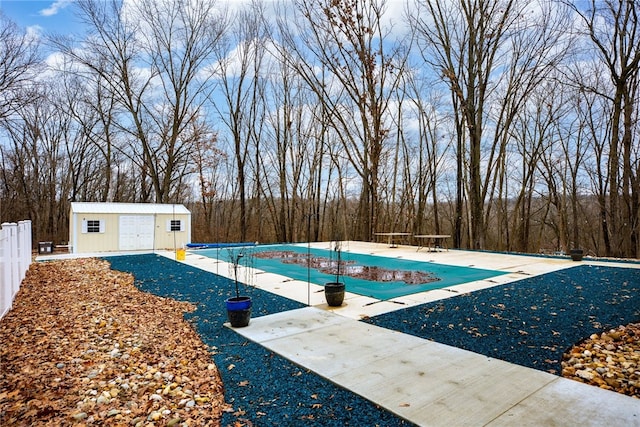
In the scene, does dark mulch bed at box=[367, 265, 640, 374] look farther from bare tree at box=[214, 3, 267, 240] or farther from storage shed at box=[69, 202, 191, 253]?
bare tree at box=[214, 3, 267, 240]

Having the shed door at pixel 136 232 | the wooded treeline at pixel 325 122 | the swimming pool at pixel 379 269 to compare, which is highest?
the wooded treeline at pixel 325 122

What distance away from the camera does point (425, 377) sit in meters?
2.89

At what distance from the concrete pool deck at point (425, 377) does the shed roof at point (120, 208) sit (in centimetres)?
1004

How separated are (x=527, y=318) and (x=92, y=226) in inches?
498

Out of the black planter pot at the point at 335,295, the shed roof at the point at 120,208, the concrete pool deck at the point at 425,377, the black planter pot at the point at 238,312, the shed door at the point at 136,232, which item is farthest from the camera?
the shed door at the point at 136,232

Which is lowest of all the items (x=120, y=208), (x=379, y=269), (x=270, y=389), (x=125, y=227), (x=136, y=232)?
(x=270, y=389)

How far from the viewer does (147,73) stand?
58.3ft

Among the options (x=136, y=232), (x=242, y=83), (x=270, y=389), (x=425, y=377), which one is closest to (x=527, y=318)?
(x=425, y=377)

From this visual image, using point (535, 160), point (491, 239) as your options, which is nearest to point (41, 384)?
point (535, 160)

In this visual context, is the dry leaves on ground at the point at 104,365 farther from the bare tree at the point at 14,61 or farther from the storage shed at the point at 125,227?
the bare tree at the point at 14,61

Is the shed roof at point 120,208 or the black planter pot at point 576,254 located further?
the shed roof at point 120,208

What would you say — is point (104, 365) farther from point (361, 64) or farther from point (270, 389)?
point (361, 64)

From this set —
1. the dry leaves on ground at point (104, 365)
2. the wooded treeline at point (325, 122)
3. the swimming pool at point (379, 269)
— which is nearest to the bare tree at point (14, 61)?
the wooded treeline at point (325, 122)

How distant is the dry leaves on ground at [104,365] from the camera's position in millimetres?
2451
